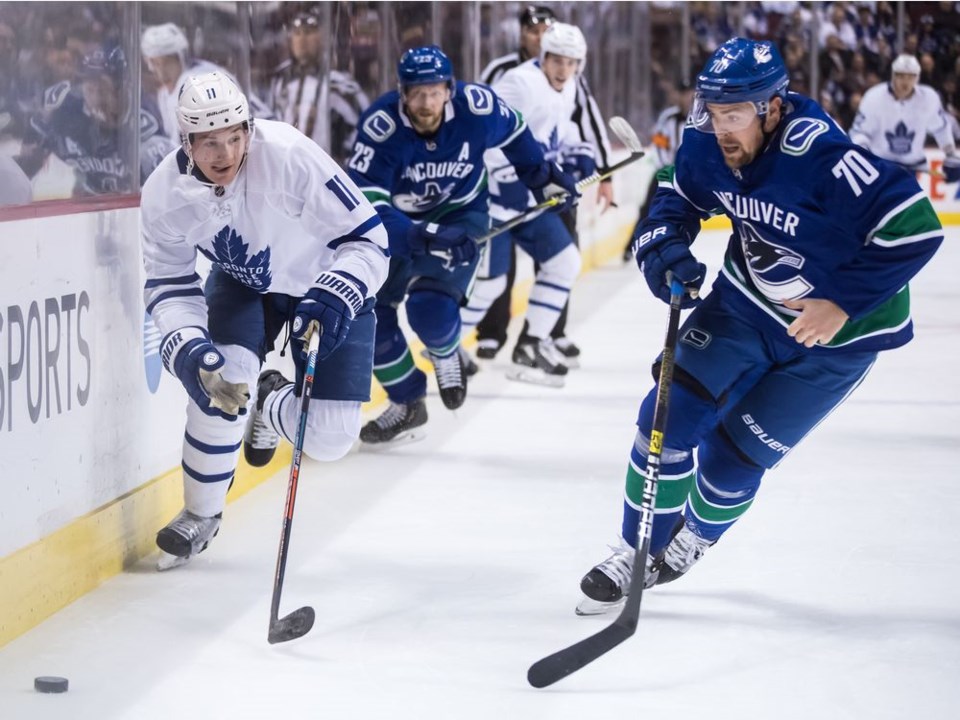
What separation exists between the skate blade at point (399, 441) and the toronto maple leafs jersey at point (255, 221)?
1.38 m

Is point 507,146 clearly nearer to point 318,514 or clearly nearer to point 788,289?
point 318,514

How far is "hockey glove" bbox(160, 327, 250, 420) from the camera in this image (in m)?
3.03

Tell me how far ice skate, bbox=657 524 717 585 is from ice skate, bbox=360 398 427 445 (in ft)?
5.25

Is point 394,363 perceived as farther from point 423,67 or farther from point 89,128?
point 89,128

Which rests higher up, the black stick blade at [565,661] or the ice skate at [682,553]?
the black stick blade at [565,661]

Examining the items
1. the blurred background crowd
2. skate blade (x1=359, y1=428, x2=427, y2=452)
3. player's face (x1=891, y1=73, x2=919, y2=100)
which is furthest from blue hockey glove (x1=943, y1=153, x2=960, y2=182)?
skate blade (x1=359, y1=428, x2=427, y2=452)

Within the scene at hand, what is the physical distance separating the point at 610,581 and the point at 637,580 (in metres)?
0.20

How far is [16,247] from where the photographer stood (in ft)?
9.46

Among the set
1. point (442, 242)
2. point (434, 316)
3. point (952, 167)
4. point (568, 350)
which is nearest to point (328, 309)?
point (442, 242)

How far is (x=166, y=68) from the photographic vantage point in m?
3.94

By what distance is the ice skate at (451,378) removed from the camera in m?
4.67

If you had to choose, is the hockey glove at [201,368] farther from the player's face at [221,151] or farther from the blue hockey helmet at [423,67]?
the blue hockey helmet at [423,67]

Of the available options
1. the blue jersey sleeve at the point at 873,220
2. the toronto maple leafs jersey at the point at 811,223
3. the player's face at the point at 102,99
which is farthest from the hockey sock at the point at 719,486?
the player's face at the point at 102,99

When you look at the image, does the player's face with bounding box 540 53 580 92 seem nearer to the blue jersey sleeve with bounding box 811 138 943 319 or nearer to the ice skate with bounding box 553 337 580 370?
the ice skate with bounding box 553 337 580 370
